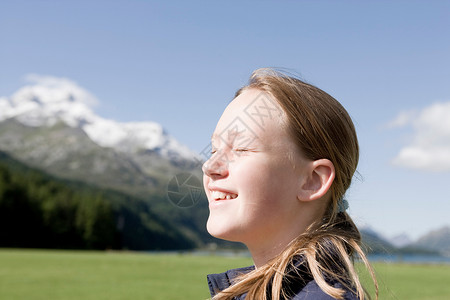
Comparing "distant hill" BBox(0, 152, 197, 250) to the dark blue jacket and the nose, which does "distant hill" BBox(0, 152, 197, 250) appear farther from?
the dark blue jacket

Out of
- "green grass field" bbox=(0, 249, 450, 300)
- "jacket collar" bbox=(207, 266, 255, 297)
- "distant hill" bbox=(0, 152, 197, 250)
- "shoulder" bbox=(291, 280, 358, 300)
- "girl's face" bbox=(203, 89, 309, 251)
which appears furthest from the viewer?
"distant hill" bbox=(0, 152, 197, 250)

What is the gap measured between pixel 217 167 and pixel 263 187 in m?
0.20

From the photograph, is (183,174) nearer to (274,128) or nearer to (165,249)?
(274,128)

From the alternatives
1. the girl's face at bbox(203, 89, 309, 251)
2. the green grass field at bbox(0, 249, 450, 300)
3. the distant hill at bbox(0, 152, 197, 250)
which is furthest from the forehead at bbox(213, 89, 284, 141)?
the distant hill at bbox(0, 152, 197, 250)

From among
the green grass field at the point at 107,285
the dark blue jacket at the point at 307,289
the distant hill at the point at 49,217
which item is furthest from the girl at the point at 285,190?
the distant hill at the point at 49,217

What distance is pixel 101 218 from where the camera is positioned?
3374 inches

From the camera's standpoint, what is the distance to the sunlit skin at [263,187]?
155cm

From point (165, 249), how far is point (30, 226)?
59.6 meters

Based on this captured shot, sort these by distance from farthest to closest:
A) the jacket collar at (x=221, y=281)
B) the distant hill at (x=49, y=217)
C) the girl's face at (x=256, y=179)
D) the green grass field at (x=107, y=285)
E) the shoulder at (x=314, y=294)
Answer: the distant hill at (x=49, y=217) < the green grass field at (x=107, y=285) < the jacket collar at (x=221, y=281) < the girl's face at (x=256, y=179) < the shoulder at (x=314, y=294)

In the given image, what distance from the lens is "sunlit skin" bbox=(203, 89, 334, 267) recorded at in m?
1.55

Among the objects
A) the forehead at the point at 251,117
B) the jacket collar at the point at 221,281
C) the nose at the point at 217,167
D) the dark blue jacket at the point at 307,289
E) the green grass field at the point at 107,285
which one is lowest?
the green grass field at the point at 107,285

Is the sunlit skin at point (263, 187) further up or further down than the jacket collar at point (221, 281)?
further up

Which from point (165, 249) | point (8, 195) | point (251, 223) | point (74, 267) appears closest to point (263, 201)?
point (251, 223)

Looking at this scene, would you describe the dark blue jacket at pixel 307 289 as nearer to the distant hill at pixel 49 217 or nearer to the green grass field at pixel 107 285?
the green grass field at pixel 107 285
